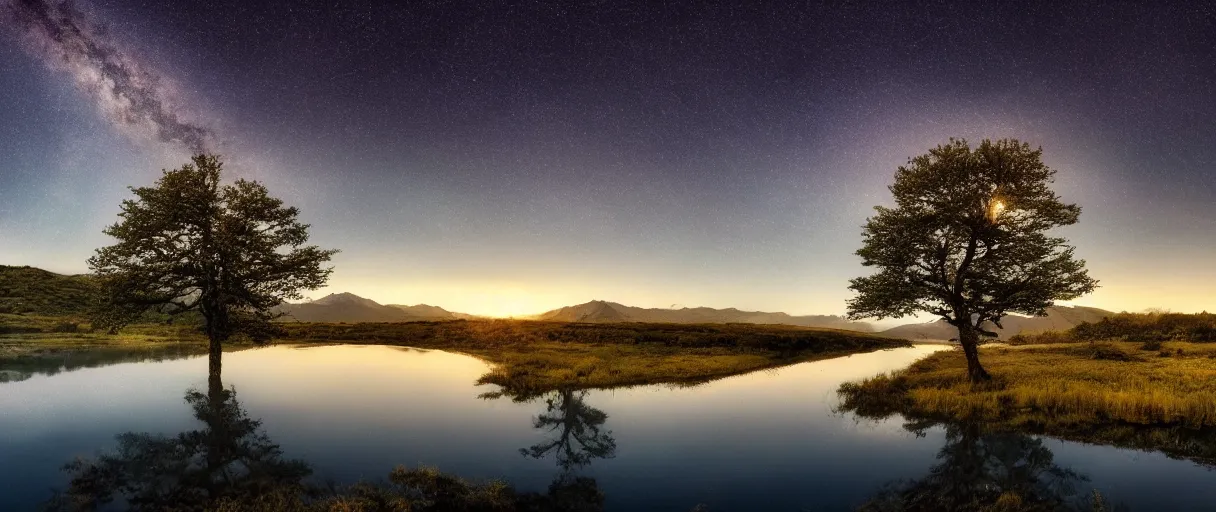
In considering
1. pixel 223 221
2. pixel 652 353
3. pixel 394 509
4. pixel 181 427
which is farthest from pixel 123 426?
pixel 652 353

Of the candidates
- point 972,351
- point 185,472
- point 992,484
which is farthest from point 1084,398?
point 185,472

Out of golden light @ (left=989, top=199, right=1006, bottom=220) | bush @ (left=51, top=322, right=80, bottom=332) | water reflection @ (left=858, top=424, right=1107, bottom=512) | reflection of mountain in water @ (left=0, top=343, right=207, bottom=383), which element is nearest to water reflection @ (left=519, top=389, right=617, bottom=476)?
water reflection @ (left=858, top=424, right=1107, bottom=512)

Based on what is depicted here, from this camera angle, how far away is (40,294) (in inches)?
3708

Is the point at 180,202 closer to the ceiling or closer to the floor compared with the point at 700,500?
closer to the ceiling

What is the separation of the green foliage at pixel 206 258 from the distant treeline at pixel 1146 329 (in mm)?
71765

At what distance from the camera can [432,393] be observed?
30.7 meters

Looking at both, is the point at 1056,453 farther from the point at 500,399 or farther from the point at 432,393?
the point at 432,393

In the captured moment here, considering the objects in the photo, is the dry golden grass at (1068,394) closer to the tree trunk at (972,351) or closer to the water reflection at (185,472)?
the tree trunk at (972,351)

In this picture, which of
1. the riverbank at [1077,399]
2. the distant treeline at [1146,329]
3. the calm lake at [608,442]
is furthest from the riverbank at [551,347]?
the distant treeline at [1146,329]

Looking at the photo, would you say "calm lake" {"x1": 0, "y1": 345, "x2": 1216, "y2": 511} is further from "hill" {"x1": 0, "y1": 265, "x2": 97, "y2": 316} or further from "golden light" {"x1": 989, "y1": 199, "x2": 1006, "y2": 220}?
"hill" {"x1": 0, "y1": 265, "x2": 97, "y2": 316}

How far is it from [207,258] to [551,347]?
37.0 meters

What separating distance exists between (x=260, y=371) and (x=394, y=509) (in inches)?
1397

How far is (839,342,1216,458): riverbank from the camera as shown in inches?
790

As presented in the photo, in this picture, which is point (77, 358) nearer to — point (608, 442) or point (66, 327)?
point (66, 327)
